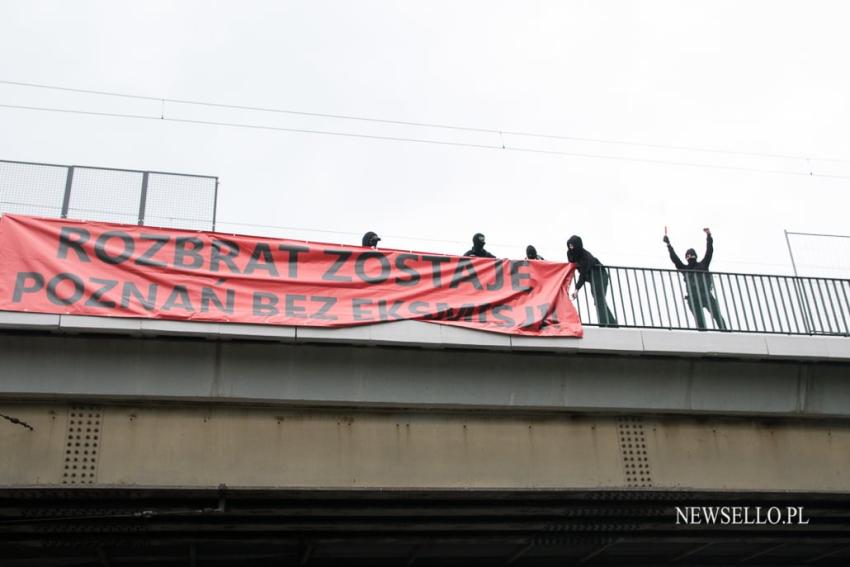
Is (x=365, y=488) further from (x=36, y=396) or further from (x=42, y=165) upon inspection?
(x=42, y=165)

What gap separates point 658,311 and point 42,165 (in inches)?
355

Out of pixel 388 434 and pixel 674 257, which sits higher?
pixel 674 257

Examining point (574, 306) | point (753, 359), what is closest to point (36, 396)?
point (574, 306)

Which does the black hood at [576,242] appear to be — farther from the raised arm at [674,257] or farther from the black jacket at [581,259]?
the raised arm at [674,257]

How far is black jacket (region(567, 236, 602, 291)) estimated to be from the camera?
44.5 ft

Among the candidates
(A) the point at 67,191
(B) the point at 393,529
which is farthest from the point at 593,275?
(A) the point at 67,191

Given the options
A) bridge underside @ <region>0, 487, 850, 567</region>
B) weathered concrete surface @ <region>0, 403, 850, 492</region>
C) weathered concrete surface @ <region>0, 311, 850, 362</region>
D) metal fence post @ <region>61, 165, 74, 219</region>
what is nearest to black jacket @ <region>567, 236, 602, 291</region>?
weathered concrete surface @ <region>0, 311, 850, 362</region>

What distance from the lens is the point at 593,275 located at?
A: 44.7 ft

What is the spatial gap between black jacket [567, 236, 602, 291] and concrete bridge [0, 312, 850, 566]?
1307mm

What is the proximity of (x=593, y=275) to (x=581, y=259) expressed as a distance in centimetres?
36

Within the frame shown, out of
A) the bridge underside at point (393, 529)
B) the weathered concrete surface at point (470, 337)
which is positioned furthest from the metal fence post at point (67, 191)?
the bridge underside at point (393, 529)

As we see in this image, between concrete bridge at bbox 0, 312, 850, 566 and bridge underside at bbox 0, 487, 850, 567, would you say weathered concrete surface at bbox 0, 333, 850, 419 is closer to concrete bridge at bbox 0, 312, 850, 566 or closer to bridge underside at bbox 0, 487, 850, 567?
concrete bridge at bbox 0, 312, 850, 566

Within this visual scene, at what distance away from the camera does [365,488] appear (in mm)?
11438

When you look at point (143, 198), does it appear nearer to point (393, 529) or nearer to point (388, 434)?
point (388, 434)
